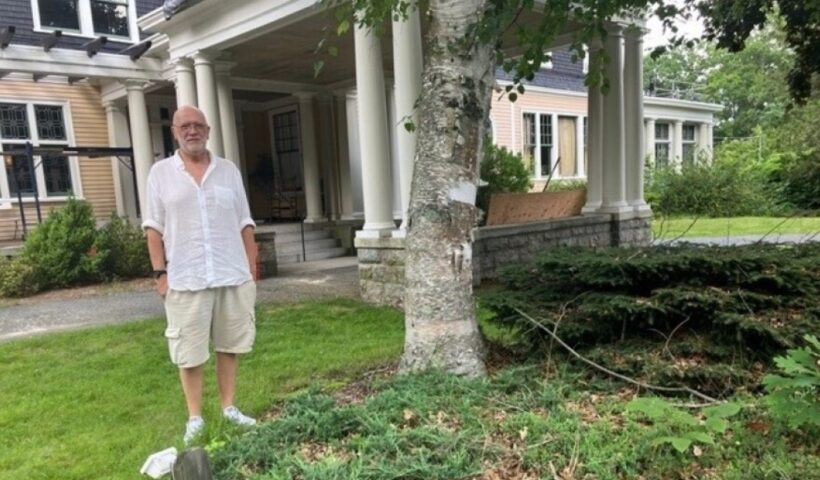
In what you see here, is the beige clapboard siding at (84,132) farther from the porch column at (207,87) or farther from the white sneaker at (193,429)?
the white sneaker at (193,429)

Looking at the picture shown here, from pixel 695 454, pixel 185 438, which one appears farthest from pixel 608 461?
pixel 185 438

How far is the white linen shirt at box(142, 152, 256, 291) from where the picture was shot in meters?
2.69

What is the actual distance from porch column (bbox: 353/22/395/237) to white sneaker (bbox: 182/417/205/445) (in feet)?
11.3

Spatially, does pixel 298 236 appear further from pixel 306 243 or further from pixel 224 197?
pixel 224 197

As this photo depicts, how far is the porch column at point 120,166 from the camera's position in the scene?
39.1ft

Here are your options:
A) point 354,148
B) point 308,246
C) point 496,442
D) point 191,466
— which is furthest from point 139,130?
point 496,442

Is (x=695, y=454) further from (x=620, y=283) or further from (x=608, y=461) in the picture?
(x=620, y=283)

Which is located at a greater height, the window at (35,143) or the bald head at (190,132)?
the window at (35,143)

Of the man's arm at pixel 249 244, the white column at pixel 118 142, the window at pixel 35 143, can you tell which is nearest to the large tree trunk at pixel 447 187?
the man's arm at pixel 249 244

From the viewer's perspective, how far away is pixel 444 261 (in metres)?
3.10

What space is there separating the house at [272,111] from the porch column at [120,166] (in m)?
0.03

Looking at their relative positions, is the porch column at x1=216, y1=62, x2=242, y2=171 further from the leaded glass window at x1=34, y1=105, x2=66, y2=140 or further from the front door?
the leaded glass window at x1=34, y1=105, x2=66, y2=140

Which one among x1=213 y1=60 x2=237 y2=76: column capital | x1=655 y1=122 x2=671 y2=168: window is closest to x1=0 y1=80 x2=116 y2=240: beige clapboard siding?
x1=213 y1=60 x2=237 y2=76: column capital

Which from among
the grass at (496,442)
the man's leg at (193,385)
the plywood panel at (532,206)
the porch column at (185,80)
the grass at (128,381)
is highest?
the porch column at (185,80)
